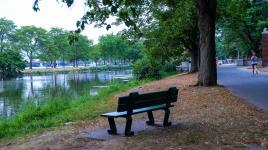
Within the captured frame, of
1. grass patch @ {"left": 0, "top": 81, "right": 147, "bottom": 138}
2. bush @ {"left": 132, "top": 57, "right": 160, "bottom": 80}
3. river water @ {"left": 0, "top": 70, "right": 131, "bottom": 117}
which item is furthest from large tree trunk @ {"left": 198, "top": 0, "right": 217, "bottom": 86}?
bush @ {"left": 132, "top": 57, "right": 160, "bottom": 80}

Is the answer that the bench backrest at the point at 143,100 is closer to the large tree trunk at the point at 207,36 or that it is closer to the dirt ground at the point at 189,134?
the dirt ground at the point at 189,134

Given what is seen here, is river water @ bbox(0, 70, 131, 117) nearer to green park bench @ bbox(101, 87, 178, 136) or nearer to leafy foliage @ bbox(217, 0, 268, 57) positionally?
leafy foliage @ bbox(217, 0, 268, 57)

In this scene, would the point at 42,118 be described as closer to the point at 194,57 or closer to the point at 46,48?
the point at 194,57

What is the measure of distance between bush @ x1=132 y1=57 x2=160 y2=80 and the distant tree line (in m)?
60.8

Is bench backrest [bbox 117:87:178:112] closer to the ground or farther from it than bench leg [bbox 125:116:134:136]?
farther from it

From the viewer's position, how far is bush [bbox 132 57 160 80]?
144ft

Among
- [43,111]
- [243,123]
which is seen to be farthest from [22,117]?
[243,123]

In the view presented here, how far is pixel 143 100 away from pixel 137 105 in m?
0.22

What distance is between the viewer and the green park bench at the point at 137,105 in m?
9.63

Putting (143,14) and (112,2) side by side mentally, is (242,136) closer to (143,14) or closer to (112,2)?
(112,2)

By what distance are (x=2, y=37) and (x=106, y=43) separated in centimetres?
2993

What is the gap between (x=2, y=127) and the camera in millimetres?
15125

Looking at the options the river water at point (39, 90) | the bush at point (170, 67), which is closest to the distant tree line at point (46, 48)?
the river water at point (39, 90)

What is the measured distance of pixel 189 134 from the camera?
31.1ft
